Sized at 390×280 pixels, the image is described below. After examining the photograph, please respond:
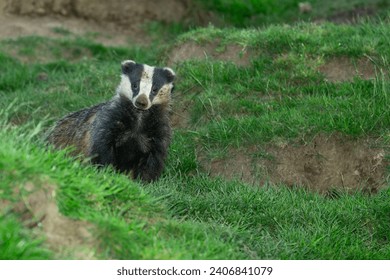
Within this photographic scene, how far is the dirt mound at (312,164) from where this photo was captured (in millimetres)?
7527

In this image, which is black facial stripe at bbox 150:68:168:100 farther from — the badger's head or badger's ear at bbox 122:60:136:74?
badger's ear at bbox 122:60:136:74

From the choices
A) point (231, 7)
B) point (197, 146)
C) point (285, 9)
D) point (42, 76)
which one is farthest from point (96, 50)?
point (197, 146)

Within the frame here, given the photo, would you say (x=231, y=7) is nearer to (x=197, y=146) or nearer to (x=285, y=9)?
(x=285, y=9)

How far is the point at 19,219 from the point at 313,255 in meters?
1.99

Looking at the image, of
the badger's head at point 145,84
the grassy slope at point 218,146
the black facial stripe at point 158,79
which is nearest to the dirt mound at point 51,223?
the grassy slope at point 218,146

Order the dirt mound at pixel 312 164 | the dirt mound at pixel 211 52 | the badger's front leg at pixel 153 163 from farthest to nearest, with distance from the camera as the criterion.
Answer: the dirt mound at pixel 211 52
the dirt mound at pixel 312 164
the badger's front leg at pixel 153 163

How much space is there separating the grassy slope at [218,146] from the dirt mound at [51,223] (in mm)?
51

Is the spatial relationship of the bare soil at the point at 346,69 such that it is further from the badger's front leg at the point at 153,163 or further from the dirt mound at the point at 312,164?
the badger's front leg at the point at 153,163

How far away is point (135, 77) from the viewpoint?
702cm

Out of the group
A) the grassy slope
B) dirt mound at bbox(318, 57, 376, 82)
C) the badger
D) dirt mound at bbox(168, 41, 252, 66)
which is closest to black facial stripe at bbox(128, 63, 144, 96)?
the badger

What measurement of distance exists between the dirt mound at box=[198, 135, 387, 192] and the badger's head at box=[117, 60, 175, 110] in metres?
0.90

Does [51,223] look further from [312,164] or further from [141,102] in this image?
[312,164]

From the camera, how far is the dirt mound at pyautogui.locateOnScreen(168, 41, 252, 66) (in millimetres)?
9102

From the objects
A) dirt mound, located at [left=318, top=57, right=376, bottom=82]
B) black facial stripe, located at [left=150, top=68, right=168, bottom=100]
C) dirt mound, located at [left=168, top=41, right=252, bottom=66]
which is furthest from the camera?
dirt mound, located at [left=168, top=41, right=252, bottom=66]
